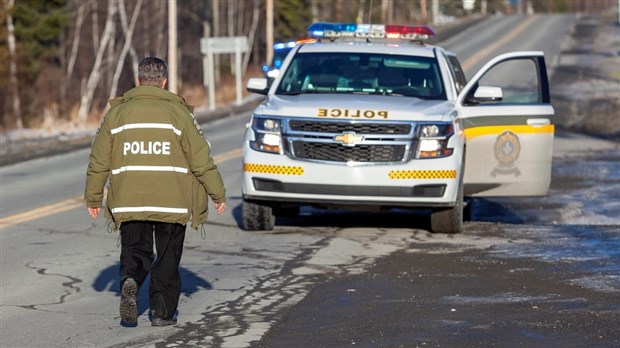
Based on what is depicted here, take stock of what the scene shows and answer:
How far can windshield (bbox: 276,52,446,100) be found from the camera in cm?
1320

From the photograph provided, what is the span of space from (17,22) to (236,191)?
51.3 meters

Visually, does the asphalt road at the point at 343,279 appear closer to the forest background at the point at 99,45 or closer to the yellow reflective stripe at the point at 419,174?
the yellow reflective stripe at the point at 419,174

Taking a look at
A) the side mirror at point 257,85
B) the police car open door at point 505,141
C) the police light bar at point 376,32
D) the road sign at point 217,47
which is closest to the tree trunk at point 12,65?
the road sign at point 217,47

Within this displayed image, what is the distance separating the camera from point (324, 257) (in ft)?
36.1

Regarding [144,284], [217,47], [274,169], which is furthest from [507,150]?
[217,47]

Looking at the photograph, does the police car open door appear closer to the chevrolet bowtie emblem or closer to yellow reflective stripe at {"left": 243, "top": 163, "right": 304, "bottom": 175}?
the chevrolet bowtie emblem

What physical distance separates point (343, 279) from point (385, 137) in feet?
8.11

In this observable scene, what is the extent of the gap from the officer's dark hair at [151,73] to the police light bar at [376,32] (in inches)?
268

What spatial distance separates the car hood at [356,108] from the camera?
39.7 ft

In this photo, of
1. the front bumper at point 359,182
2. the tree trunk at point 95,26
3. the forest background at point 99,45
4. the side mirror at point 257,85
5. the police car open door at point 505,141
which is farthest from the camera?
the tree trunk at point 95,26

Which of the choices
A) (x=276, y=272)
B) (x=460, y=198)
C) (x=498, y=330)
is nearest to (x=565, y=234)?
(x=460, y=198)

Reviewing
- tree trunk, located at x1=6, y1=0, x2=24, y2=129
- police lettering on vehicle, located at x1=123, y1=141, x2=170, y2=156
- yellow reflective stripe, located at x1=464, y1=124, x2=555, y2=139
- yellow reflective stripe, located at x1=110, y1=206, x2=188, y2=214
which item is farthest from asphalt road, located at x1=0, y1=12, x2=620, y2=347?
tree trunk, located at x1=6, y1=0, x2=24, y2=129

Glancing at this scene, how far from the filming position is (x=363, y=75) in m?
13.4

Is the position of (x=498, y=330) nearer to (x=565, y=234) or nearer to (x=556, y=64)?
(x=565, y=234)
